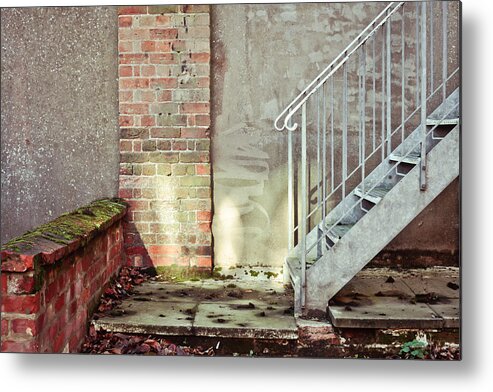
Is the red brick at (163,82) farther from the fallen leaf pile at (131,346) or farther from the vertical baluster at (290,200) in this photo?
the fallen leaf pile at (131,346)

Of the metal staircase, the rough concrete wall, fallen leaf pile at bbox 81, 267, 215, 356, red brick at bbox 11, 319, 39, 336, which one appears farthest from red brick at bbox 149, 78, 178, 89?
red brick at bbox 11, 319, 39, 336

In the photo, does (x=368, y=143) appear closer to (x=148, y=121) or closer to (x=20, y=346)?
(x=148, y=121)

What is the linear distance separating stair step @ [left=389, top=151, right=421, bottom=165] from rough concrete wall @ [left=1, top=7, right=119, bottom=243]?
1627 mm

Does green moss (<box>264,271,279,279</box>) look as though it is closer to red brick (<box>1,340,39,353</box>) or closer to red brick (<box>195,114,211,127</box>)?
red brick (<box>195,114,211,127</box>)

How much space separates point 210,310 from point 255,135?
1.12m

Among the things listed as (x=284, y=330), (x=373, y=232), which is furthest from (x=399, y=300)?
(x=284, y=330)

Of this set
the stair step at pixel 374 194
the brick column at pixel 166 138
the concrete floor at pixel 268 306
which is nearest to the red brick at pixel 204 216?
the brick column at pixel 166 138

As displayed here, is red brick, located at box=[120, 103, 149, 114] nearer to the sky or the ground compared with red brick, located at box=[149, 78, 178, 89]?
nearer to the ground

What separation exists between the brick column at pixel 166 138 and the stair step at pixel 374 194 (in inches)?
35.1

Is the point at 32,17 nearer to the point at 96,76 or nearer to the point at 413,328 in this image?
the point at 96,76

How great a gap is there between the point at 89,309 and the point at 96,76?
142 centimetres

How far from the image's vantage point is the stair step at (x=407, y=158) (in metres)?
3.09

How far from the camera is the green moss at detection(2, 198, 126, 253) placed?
2.53 metres

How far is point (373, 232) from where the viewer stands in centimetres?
302
